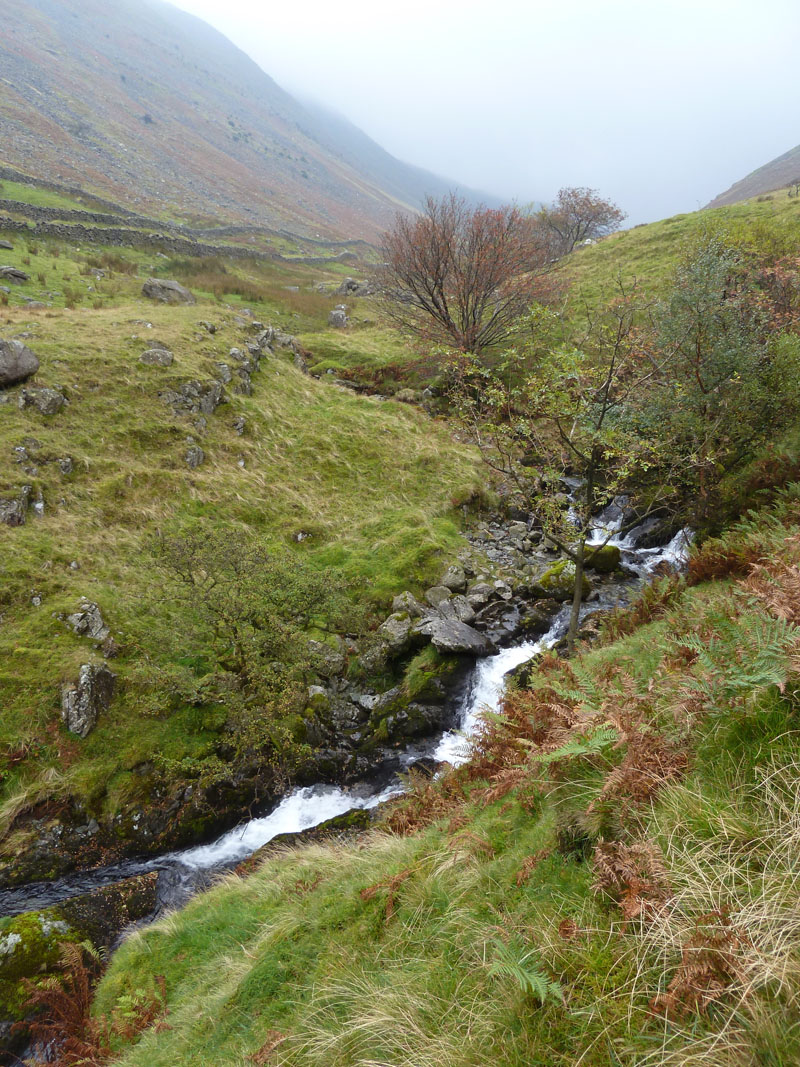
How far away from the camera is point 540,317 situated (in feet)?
30.5

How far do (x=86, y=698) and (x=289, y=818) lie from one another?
4459mm

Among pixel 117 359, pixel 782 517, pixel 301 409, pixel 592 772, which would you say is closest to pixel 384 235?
pixel 301 409

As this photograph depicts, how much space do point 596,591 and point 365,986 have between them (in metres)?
11.8

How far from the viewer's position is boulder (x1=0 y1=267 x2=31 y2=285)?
2053 cm

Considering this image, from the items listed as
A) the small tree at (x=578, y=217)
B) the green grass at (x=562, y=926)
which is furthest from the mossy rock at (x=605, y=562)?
the small tree at (x=578, y=217)

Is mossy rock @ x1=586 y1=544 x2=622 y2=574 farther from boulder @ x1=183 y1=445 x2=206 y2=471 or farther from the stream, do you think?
boulder @ x1=183 y1=445 x2=206 y2=471

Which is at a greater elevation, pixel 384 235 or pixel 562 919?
pixel 384 235

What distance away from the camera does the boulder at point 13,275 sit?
20531 millimetres

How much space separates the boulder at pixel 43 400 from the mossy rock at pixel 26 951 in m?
12.4

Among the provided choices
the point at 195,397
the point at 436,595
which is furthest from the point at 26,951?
the point at 195,397

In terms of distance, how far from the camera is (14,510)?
11328 millimetres

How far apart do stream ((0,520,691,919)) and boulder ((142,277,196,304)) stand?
23249mm

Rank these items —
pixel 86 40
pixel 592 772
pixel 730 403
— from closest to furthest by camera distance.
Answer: pixel 592 772 < pixel 730 403 < pixel 86 40

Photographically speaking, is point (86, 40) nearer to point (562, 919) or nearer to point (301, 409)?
point (301, 409)
